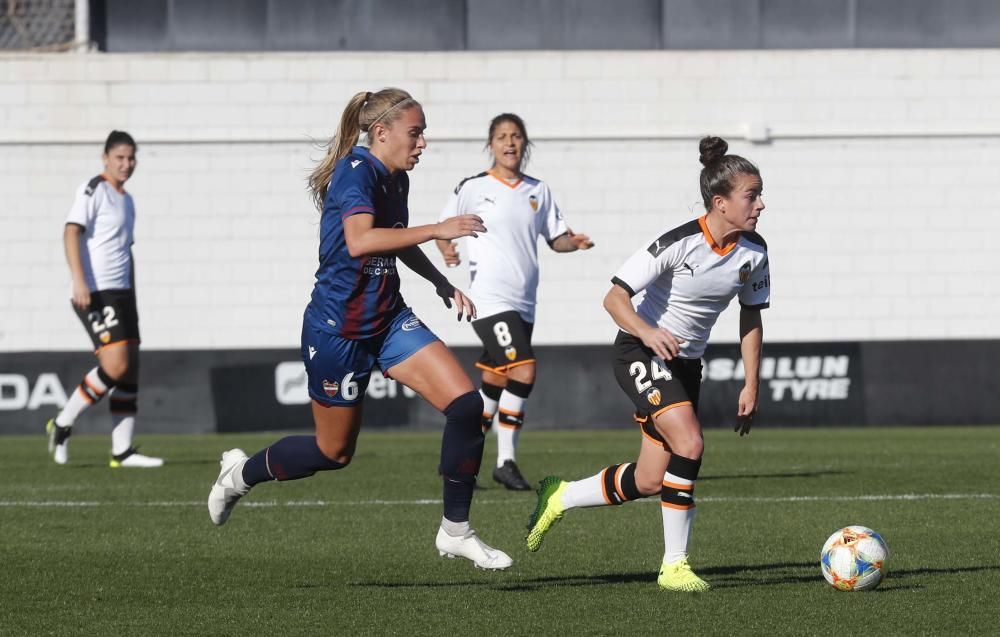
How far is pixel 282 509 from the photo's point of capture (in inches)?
337

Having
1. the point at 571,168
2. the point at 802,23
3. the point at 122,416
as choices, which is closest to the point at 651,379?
the point at 122,416

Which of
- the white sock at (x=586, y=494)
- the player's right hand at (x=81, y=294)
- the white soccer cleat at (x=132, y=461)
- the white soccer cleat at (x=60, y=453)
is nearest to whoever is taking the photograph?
the white sock at (x=586, y=494)

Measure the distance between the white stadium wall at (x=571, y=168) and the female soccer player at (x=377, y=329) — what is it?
10.7 metres

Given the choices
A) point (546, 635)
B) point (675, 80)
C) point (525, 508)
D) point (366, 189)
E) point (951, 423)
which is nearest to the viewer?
point (546, 635)

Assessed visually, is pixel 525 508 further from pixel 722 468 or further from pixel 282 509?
pixel 722 468

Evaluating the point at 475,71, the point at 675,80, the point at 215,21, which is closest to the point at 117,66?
the point at 215,21

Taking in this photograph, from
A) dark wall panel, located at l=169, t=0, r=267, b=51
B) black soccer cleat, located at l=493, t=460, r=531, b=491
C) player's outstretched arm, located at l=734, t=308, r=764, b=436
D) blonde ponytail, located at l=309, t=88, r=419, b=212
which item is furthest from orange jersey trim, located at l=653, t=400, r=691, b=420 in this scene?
dark wall panel, located at l=169, t=0, r=267, b=51

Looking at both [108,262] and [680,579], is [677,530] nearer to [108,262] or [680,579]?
[680,579]

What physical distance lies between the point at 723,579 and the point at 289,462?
1.77 meters

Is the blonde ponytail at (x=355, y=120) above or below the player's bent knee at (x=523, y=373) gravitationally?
above

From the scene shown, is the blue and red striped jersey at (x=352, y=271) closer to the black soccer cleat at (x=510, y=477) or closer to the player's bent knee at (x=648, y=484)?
the player's bent knee at (x=648, y=484)

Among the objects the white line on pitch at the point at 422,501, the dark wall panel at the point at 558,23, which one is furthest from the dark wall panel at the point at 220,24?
the white line on pitch at the point at 422,501

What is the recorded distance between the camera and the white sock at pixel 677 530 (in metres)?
5.77

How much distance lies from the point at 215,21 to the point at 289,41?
83cm
